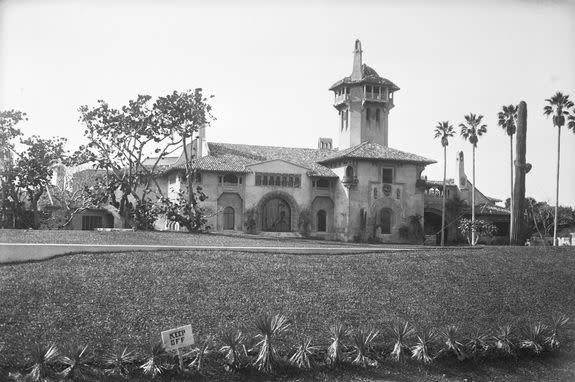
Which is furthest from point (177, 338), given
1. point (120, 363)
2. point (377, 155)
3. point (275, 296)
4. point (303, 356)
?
point (377, 155)

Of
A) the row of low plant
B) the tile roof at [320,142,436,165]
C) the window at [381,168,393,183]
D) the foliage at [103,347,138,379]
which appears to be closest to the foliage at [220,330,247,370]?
the row of low plant

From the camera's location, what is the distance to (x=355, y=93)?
188ft

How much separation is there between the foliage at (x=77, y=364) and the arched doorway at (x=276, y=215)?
34450mm

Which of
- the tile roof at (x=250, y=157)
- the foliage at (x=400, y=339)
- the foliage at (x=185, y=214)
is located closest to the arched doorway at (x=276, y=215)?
the tile roof at (x=250, y=157)

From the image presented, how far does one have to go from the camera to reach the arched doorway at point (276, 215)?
49.7 meters

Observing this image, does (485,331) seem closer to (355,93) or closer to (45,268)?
(45,268)

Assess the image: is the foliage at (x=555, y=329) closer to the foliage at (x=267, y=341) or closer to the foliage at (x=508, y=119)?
the foliage at (x=267, y=341)

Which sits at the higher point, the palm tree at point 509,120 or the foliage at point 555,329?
the palm tree at point 509,120

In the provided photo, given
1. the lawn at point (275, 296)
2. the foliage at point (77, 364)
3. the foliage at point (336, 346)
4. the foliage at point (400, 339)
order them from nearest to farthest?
the foliage at point (77, 364), the foliage at point (336, 346), the lawn at point (275, 296), the foliage at point (400, 339)

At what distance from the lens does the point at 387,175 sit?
167 ft

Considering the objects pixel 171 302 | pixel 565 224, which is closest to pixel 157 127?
pixel 171 302

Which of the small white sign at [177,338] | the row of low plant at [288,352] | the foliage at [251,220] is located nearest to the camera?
the small white sign at [177,338]

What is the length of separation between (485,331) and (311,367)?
20.1 ft

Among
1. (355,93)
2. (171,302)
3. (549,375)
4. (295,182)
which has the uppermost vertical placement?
(355,93)
